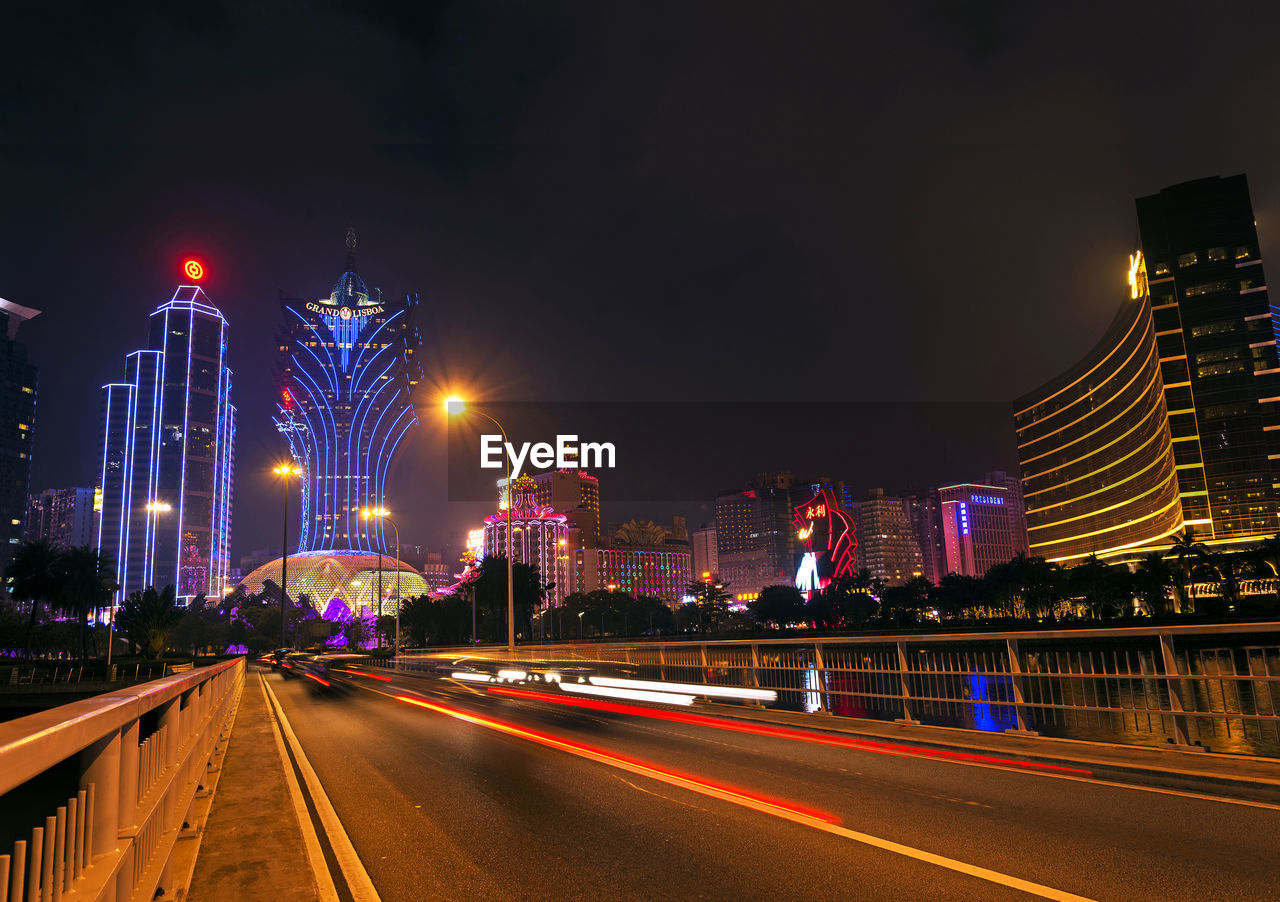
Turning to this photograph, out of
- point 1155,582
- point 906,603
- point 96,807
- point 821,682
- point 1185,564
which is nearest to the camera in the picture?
point 96,807

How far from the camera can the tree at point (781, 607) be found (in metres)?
138

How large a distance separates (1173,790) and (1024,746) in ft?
9.12

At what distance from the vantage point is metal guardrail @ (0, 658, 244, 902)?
2.19m

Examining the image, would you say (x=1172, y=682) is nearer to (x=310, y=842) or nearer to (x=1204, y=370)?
(x=310, y=842)

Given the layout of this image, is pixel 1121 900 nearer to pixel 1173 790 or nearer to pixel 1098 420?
pixel 1173 790

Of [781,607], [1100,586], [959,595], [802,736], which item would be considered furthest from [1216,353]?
[802,736]

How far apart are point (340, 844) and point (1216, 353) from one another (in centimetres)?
15006

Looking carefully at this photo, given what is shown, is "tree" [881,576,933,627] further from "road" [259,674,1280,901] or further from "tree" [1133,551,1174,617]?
"road" [259,674,1280,901]

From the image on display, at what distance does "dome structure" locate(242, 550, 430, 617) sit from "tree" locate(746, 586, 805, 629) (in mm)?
80113

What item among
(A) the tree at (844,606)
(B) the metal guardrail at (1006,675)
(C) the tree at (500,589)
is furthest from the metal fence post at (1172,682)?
(A) the tree at (844,606)

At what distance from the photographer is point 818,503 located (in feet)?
422

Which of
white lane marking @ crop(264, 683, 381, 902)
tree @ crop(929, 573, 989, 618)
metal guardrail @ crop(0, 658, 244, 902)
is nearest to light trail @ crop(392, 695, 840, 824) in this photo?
white lane marking @ crop(264, 683, 381, 902)

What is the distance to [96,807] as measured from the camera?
3.23 m

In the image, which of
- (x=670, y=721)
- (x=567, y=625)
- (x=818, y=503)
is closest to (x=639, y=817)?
(x=670, y=721)
